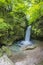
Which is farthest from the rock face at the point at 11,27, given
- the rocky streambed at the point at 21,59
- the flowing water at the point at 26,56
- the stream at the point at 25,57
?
the rocky streambed at the point at 21,59

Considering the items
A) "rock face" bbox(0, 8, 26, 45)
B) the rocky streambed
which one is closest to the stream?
the rocky streambed

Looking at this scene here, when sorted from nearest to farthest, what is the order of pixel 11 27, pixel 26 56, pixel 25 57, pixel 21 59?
1. pixel 21 59
2. pixel 25 57
3. pixel 26 56
4. pixel 11 27

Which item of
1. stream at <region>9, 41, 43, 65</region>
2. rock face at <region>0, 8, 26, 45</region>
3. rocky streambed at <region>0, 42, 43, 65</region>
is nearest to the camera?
rocky streambed at <region>0, 42, 43, 65</region>

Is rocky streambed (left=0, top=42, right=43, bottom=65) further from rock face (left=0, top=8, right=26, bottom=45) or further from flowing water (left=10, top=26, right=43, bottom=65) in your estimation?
rock face (left=0, top=8, right=26, bottom=45)

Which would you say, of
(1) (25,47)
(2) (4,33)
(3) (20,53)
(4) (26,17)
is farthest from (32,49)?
(4) (26,17)

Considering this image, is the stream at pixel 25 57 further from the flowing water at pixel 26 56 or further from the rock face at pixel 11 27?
the rock face at pixel 11 27

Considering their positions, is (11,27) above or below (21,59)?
above

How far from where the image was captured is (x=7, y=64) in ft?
30.8

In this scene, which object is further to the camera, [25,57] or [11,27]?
[11,27]

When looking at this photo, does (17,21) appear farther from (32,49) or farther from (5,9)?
(32,49)

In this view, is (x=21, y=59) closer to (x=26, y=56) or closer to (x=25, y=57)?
(x=25, y=57)

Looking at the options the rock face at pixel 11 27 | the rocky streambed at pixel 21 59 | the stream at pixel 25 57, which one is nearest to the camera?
the rocky streambed at pixel 21 59

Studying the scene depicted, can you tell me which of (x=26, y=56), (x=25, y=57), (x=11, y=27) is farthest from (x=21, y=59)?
(x=11, y=27)

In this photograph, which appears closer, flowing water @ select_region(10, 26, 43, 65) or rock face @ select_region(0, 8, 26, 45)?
flowing water @ select_region(10, 26, 43, 65)
